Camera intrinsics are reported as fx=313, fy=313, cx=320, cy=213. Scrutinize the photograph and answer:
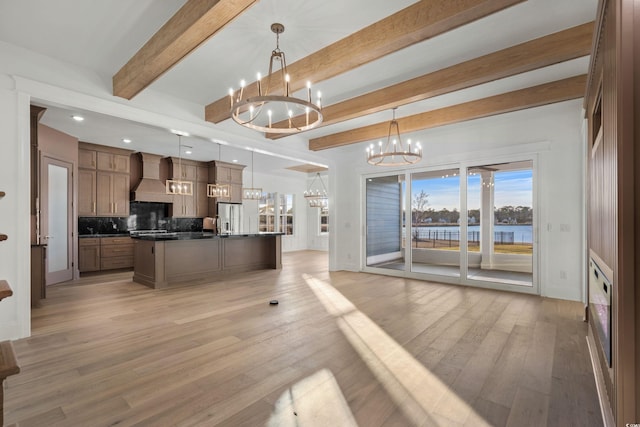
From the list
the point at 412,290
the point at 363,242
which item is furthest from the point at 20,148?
Result: the point at 363,242

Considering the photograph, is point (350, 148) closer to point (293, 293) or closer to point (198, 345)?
point (293, 293)

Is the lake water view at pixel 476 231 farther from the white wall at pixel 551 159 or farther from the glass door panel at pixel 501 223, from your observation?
the white wall at pixel 551 159

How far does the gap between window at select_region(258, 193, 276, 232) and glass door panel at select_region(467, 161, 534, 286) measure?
741 centimetres

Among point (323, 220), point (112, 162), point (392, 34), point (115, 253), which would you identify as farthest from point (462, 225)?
point (112, 162)

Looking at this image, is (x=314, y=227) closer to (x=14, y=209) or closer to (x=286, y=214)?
(x=286, y=214)

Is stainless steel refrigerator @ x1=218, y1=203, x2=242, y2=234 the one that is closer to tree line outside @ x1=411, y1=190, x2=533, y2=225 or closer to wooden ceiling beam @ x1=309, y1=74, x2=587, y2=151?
wooden ceiling beam @ x1=309, y1=74, x2=587, y2=151

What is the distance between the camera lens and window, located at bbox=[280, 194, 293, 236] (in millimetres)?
12109

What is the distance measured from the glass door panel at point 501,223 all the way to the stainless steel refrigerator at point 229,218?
6.49 meters

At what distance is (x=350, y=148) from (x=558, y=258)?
15.0 feet

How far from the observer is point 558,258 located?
4.97 metres

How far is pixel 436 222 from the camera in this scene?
6.43 m

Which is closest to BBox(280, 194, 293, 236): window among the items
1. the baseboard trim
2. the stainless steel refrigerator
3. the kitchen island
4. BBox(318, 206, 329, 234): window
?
BBox(318, 206, 329, 234): window

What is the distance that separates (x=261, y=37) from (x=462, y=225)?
4.79 meters

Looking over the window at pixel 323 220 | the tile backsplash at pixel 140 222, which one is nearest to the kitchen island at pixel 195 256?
the tile backsplash at pixel 140 222
